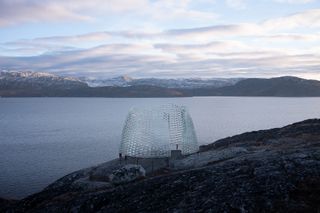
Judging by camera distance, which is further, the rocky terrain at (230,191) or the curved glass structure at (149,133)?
the curved glass structure at (149,133)

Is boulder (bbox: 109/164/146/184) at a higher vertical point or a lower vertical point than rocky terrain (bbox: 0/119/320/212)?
lower

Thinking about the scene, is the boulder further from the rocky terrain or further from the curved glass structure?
the curved glass structure

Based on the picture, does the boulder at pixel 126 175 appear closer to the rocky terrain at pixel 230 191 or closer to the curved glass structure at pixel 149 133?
the rocky terrain at pixel 230 191

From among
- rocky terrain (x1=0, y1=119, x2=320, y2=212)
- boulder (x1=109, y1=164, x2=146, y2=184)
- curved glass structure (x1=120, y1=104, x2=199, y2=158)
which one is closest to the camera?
rocky terrain (x1=0, y1=119, x2=320, y2=212)

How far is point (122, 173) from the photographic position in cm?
2681

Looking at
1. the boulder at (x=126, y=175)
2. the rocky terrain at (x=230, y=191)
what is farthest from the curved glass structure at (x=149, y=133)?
the rocky terrain at (x=230, y=191)

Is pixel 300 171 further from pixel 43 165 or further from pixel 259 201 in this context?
pixel 43 165

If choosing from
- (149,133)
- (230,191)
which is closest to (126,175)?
(230,191)

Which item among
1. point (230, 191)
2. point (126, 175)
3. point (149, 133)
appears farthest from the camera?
point (149, 133)

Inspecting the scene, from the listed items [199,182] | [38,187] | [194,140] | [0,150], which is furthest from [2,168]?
[199,182]

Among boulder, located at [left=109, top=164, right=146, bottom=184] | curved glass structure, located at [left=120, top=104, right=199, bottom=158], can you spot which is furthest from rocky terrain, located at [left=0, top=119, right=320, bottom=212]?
curved glass structure, located at [left=120, top=104, right=199, bottom=158]

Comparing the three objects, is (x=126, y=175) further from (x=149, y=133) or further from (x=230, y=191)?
(x=149, y=133)

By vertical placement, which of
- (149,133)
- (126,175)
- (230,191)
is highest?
(230,191)

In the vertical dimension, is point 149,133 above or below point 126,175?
above
